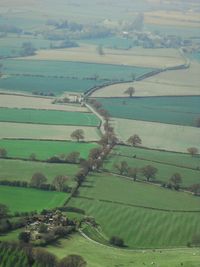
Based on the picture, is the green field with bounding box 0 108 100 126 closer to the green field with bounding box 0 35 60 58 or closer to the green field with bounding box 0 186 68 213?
the green field with bounding box 0 186 68 213

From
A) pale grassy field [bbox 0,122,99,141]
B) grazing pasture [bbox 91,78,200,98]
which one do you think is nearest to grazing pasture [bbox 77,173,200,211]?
pale grassy field [bbox 0,122,99,141]

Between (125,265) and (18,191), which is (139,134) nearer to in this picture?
(18,191)

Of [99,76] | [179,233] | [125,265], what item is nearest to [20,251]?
[125,265]

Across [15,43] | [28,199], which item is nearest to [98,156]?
[28,199]

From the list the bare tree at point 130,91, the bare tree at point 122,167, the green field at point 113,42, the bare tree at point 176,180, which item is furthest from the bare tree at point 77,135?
the green field at point 113,42

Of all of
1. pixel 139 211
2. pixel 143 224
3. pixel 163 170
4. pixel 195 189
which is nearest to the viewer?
pixel 143 224

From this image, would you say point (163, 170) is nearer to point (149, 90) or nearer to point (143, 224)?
point (143, 224)

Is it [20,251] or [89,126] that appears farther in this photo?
[89,126]
